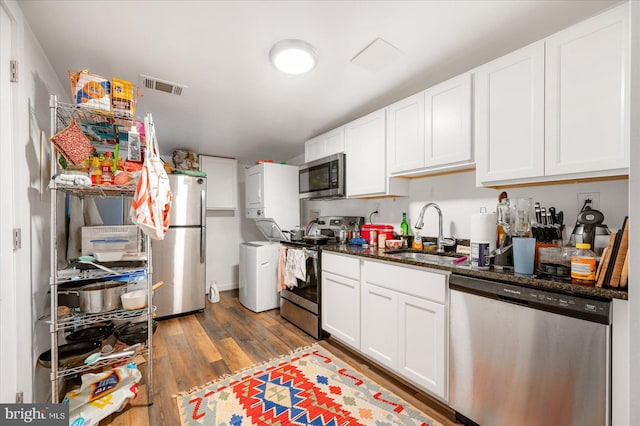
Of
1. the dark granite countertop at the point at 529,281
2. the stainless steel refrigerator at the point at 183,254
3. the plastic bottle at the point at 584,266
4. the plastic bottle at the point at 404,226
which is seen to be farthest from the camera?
the stainless steel refrigerator at the point at 183,254

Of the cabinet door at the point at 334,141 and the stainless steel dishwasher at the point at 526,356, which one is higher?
the cabinet door at the point at 334,141

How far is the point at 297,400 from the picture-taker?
176 centimetres

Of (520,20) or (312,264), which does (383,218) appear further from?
(520,20)

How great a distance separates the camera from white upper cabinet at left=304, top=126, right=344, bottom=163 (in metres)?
3.02

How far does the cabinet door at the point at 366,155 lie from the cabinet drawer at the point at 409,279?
2.63ft

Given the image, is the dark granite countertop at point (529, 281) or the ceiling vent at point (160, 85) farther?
the ceiling vent at point (160, 85)

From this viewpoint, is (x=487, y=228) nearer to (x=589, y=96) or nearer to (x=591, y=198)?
(x=591, y=198)

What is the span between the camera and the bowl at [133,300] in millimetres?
1672

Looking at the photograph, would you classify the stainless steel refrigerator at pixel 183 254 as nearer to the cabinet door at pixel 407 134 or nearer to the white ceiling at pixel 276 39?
the white ceiling at pixel 276 39

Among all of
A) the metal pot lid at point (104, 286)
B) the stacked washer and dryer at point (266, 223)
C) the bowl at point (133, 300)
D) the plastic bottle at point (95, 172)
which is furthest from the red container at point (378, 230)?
the plastic bottle at point (95, 172)

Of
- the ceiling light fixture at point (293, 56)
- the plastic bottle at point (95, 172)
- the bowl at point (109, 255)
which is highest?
the ceiling light fixture at point (293, 56)

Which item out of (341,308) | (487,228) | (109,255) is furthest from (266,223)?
(487,228)

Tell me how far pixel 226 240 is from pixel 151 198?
312 cm

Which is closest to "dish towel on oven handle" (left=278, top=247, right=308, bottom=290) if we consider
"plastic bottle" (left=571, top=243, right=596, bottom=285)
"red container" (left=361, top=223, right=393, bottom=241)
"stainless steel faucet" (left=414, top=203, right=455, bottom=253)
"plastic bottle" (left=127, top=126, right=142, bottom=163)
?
"red container" (left=361, top=223, right=393, bottom=241)
